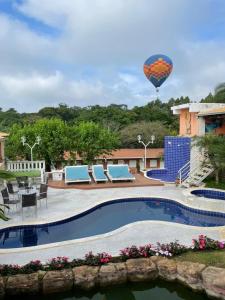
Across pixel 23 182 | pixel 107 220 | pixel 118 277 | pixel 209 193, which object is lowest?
pixel 118 277

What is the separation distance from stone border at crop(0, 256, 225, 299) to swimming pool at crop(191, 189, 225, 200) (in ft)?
28.1

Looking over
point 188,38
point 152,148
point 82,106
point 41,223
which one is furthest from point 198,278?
point 82,106

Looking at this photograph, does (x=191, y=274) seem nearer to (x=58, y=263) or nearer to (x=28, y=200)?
(x=58, y=263)

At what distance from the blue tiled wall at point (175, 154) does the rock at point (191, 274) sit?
40.4ft

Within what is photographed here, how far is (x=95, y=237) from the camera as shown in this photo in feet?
31.5

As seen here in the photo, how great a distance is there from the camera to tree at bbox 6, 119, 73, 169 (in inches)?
901

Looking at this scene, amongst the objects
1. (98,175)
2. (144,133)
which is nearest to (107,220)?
(98,175)

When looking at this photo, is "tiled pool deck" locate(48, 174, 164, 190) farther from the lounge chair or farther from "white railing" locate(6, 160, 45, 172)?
"white railing" locate(6, 160, 45, 172)

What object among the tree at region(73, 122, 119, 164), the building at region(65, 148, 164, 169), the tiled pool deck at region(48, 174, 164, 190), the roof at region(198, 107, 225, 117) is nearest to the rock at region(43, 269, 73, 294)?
the tiled pool deck at region(48, 174, 164, 190)

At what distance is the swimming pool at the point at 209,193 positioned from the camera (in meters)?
15.8

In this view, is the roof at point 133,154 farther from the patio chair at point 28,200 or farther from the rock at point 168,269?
the rock at point 168,269

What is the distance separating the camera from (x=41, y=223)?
11023mm

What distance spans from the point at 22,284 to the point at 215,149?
11.9 meters

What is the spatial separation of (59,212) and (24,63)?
13.7 metres
